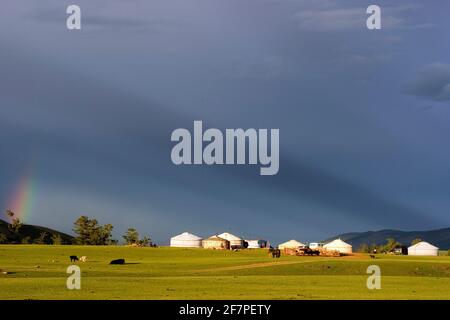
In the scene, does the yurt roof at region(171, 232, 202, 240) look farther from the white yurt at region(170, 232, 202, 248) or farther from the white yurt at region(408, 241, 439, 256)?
the white yurt at region(408, 241, 439, 256)

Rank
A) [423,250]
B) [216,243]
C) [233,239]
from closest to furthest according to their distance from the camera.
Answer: [216,243] < [423,250] < [233,239]

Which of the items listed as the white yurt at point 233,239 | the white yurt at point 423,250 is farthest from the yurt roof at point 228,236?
the white yurt at point 423,250

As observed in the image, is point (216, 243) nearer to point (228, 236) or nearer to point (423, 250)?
point (228, 236)

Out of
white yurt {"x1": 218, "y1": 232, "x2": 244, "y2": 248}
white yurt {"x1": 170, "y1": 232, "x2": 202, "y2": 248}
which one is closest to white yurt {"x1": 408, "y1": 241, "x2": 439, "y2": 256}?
white yurt {"x1": 218, "y1": 232, "x2": 244, "y2": 248}

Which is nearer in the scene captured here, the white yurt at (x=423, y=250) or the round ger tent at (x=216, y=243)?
the round ger tent at (x=216, y=243)

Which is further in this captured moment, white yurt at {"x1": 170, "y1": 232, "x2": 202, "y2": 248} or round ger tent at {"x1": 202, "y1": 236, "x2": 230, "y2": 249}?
white yurt at {"x1": 170, "y1": 232, "x2": 202, "y2": 248}

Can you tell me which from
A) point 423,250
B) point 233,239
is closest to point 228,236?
point 233,239

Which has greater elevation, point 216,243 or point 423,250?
point 216,243

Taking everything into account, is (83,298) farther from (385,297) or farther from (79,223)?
(79,223)

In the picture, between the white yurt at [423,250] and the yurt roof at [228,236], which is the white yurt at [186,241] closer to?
the yurt roof at [228,236]

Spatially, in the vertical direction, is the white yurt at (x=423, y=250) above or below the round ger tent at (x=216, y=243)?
below
